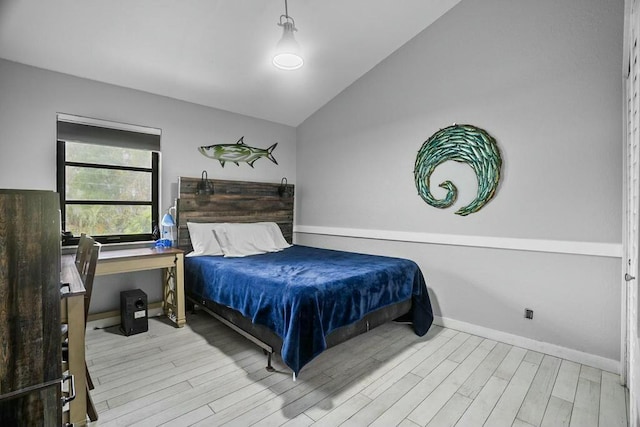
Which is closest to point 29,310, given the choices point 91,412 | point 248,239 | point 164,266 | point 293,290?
point 91,412

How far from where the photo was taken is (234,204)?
4.19m

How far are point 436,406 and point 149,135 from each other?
12.1 ft

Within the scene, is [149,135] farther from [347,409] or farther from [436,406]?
[436,406]

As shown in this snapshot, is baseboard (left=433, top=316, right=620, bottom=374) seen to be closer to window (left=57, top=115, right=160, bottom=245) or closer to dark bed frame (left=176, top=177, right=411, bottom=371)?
dark bed frame (left=176, top=177, right=411, bottom=371)

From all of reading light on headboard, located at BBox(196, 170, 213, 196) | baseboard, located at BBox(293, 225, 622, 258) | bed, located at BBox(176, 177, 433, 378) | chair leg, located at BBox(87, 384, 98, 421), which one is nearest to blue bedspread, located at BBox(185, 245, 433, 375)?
bed, located at BBox(176, 177, 433, 378)

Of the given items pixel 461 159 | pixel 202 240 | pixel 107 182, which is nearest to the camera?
pixel 461 159

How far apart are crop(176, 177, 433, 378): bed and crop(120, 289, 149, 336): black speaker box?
19.1 inches

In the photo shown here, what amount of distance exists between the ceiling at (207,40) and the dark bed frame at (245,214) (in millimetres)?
1088

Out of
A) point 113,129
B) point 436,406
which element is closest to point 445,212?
point 436,406

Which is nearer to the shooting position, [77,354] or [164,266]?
[77,354]

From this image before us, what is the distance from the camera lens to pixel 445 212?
10.8 feet

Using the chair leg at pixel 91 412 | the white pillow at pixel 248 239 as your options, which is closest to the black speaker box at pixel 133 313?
the white pillow at pixel 248 239

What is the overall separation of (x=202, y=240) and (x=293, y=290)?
187cm

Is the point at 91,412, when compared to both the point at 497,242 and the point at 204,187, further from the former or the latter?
the point at 497,242
